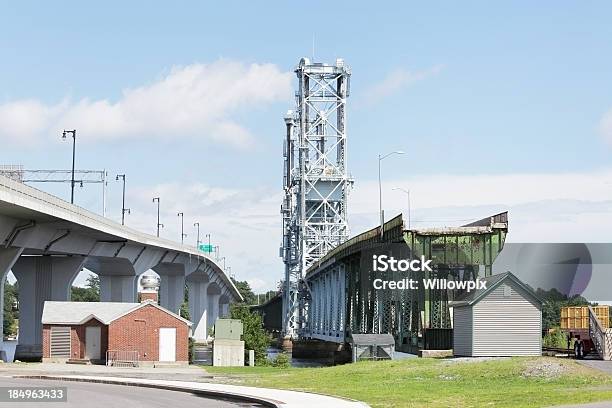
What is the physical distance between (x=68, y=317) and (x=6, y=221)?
9.86 metres

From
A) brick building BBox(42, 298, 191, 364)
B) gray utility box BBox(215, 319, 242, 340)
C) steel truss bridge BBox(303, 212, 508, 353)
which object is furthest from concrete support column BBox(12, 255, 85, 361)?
steel truss bridge BBox(303, 212, 508, 353)

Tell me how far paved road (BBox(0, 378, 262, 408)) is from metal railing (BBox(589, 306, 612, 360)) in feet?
78.3

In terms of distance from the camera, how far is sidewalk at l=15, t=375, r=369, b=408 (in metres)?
36.8

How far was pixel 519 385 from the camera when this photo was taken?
42438mm

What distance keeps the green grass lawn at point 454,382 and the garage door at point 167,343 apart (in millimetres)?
17602

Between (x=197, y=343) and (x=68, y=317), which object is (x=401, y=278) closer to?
(x=68, y=317)

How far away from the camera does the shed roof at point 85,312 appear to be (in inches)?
3034

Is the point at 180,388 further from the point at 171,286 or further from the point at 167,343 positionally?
the point at 171,286

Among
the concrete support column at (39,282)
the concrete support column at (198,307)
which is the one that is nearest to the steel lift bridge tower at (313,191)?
the concrete support column at (198,307)

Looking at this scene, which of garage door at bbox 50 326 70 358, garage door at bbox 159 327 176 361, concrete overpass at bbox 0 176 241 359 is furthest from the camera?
garage door at bbox 50 326 70 358

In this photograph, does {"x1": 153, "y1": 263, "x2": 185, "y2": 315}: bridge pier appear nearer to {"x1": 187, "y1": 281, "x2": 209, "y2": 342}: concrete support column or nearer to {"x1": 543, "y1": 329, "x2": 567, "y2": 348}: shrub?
{"x1": 187, "y1": 281, "x2": 209, "y2": 342}: concrete support column

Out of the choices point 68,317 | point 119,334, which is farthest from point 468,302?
point 68,317

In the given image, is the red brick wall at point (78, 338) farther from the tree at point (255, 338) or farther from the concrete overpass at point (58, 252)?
the tree at point (255, 338)

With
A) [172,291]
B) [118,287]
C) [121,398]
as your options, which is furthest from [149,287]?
[121,398]
